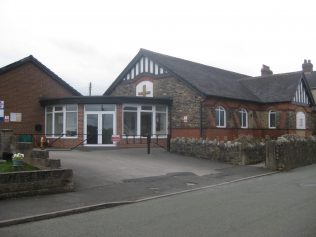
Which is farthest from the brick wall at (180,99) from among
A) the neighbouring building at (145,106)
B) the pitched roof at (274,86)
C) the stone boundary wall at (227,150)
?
the pitched roof at (274,86)

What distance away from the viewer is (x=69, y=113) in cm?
2675

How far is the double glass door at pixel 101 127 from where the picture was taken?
26.1 m

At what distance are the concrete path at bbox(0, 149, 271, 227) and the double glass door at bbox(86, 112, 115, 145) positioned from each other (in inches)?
98.6

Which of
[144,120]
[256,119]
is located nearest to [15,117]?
[144,120]

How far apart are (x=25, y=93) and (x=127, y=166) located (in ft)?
42.3

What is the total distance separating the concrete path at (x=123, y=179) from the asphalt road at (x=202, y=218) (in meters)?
0.77

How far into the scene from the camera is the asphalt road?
7.90 meters

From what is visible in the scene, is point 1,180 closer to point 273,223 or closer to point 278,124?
point 273,223

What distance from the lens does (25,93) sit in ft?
91.5

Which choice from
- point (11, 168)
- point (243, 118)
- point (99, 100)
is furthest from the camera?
point (243, 118)

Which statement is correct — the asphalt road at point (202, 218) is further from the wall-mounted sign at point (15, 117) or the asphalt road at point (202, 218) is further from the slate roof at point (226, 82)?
the wall-mounted sign at point (15, 117)

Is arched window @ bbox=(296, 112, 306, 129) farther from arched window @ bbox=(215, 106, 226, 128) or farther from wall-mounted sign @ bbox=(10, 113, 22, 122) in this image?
wall-mounted sign @ bbox=(10, 113, 22, 122)

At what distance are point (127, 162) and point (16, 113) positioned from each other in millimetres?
11397

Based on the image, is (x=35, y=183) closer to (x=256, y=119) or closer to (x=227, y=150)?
(x=227, y=150)
